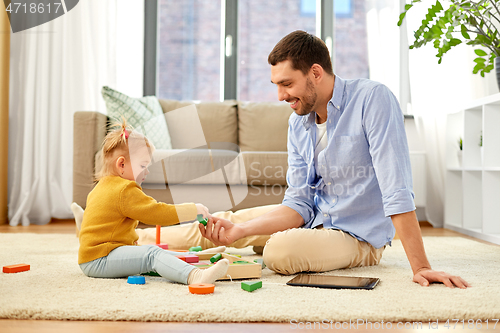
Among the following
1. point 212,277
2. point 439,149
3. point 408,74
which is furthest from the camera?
point 408,74

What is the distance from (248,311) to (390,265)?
2.50 ft

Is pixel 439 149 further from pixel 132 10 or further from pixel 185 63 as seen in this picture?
pixel 132 10

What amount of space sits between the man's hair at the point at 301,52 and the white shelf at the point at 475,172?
1.29 meters

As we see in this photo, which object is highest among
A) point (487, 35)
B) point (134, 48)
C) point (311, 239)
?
point (134, 48)

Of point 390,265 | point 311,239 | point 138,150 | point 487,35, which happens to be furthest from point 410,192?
point 487,35

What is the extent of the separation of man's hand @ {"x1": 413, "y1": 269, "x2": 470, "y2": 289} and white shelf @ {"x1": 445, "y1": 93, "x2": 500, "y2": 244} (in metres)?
1.24

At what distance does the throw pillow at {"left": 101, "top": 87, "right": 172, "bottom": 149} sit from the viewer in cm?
268

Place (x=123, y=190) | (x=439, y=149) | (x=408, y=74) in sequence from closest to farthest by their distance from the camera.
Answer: (x=123, y=190) < (x=439, y=149) < (x=408, y=74)

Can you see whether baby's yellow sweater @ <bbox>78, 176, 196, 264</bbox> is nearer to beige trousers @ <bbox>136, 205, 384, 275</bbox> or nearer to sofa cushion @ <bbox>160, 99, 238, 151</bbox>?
beige trousers @ <bbox>136, 205, 384, 275</bbox>

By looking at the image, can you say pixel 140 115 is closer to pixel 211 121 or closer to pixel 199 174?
pixel 211 121

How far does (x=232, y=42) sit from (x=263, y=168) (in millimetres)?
1619

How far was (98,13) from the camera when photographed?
327 cm

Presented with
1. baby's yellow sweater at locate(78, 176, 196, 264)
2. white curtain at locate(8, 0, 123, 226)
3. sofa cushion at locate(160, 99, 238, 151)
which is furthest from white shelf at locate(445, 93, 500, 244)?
white curtain at locate(8, 0, 123, 226)

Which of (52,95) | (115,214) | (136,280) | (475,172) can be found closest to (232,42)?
(52,95)
